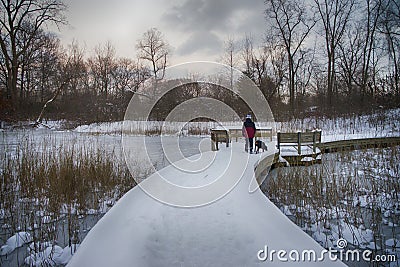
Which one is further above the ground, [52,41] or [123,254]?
[52,41]

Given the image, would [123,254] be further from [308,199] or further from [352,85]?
[352,85]

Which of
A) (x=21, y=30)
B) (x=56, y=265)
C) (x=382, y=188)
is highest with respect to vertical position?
(x=21, y=30)

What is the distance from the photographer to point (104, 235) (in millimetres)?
2188

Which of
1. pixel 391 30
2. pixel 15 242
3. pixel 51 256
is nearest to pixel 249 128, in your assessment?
pixel 51 256

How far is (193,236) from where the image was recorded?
95.0 inches

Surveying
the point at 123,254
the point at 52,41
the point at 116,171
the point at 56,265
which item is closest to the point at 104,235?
the point at 123,254

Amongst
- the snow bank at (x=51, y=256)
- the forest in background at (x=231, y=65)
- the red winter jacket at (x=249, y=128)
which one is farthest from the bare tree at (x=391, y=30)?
the snow bank at (x=51, y=256)

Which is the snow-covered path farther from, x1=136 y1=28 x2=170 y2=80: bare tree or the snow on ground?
x1=136 y1=28 x2=170 y2=80: bare tree

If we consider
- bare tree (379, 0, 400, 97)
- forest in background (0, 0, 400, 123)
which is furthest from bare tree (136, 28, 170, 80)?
bare tree (379, 0, 400, 97)

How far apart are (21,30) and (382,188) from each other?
22.3 m

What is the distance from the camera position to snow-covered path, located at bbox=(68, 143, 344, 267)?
6.43 feet

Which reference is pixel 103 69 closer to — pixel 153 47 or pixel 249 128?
pixel 153 47

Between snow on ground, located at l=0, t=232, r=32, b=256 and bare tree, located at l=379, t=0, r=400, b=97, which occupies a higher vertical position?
bare tree, located at l=379, t=0, r=400, b=97

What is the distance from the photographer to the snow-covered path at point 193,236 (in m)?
1.96
